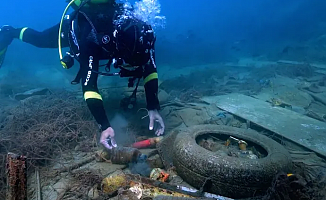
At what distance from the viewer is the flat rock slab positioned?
4.64 m

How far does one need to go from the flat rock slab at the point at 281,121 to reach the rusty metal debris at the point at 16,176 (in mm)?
4721

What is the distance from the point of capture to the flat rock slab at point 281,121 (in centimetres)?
464

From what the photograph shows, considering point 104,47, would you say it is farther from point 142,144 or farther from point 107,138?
point 142,144

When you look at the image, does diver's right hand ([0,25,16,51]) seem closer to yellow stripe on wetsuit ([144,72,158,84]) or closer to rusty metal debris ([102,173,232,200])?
yellow stripe on wetsuit ([144,72,158,84])

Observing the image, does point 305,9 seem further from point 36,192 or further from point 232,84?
point 36,192

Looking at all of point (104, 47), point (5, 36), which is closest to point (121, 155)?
point (104, 47)

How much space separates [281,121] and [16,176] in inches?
222

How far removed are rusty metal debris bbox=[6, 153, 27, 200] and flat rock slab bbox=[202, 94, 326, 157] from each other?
186 inches

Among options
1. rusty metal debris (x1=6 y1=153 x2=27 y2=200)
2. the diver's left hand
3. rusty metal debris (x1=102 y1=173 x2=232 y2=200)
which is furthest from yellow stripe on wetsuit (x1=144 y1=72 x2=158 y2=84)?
rusty metal debris (x1=6 y1=153 x2=27 y2=200)

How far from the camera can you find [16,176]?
1232 millimetres

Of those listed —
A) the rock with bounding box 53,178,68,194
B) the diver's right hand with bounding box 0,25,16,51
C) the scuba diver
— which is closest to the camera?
the rock with bounding box 53,178,68,194

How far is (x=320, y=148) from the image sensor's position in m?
4.33

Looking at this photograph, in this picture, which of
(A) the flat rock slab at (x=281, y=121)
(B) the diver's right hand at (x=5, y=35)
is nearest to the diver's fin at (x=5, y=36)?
(B) the diver's right hand at (x=5, y=35)

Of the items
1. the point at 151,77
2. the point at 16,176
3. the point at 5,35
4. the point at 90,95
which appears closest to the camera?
the point at 16,176
